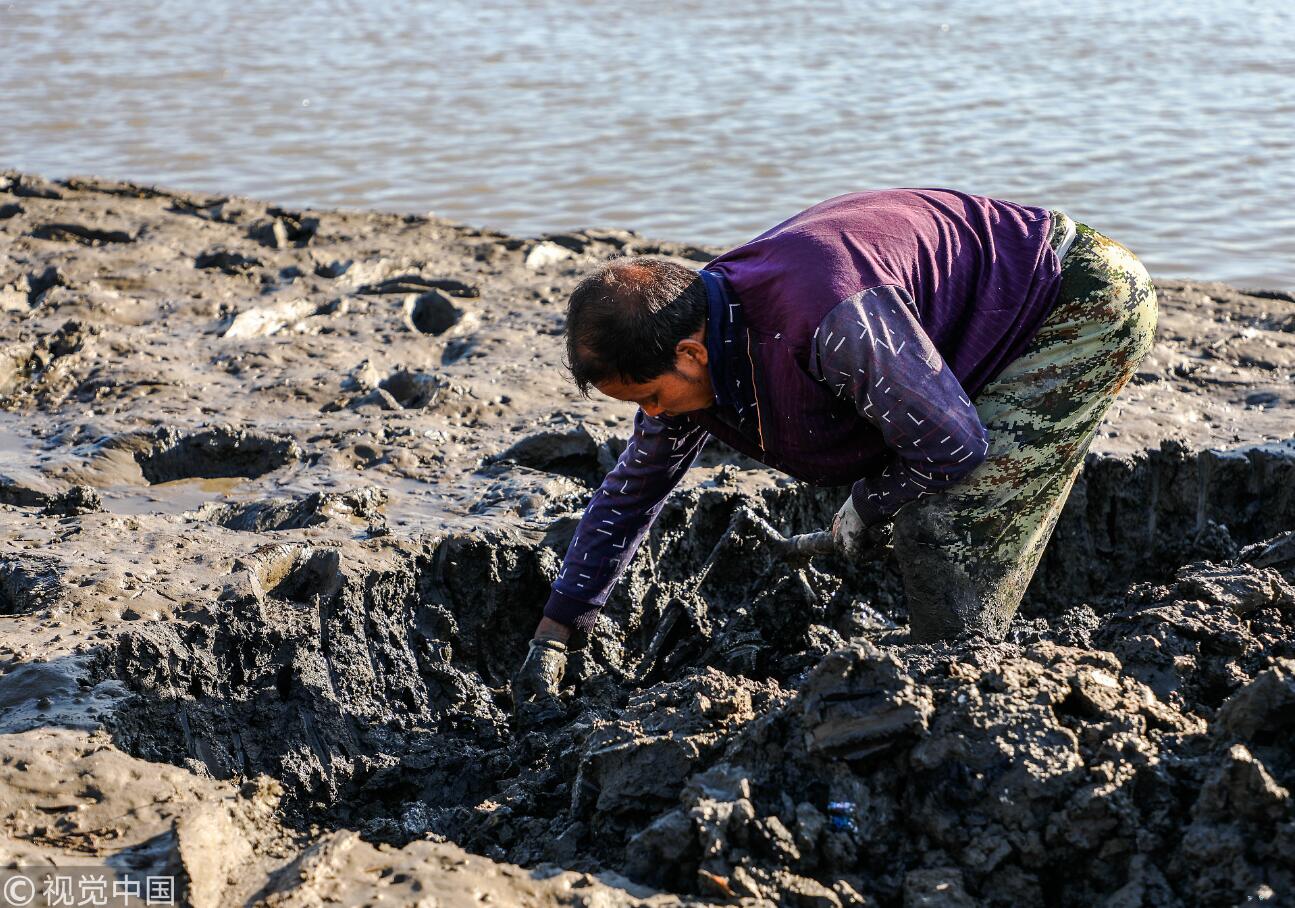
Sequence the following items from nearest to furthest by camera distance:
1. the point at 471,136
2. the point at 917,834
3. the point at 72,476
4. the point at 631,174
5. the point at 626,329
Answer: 1. the point at 917,834
2. the point at 626,329
3. the point at 72,476
4. the point at 631,174
5. the point at 471,136

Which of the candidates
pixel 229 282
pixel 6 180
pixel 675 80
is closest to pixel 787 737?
pixel 229 282

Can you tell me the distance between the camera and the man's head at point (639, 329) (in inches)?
104

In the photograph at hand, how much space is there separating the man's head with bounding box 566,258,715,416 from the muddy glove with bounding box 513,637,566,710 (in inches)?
37.4

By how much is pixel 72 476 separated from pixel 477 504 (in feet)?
4.91

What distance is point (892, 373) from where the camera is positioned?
102 inches

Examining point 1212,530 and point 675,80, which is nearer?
point 1212,530

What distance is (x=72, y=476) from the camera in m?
4.41

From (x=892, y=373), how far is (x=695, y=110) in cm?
813

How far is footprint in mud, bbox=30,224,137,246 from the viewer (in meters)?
7.05

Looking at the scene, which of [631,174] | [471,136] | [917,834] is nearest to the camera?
[917,834]

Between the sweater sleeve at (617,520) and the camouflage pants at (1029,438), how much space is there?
62cm

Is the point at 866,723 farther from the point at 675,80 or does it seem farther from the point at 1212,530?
the point at 675,80

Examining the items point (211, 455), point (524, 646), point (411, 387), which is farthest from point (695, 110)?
point (524, 646)

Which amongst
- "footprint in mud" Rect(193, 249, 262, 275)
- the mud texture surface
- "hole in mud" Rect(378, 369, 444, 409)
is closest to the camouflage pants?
the mud texture surface
